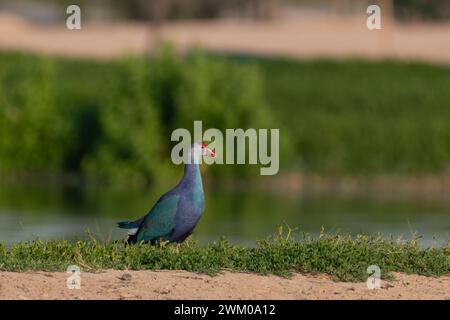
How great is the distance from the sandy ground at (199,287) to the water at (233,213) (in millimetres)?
7146

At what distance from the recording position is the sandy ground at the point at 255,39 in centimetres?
5872

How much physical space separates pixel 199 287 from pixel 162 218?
65.7 inches

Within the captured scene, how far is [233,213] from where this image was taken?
26719 mm

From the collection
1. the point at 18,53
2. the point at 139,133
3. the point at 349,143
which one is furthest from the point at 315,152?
the point at 18,53

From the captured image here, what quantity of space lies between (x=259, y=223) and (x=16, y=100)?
44.1 ft

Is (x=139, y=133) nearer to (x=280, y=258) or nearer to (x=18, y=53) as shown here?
(x=18, y=53)

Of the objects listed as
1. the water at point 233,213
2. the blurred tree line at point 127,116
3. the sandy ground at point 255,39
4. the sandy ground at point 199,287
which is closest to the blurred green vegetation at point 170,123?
the blurred tree line at point 127,116

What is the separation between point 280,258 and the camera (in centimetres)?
1214

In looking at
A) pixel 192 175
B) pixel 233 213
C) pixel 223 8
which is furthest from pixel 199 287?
pixel 223 8

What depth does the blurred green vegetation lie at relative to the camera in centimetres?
3475

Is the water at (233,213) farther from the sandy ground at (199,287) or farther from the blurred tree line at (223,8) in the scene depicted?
the blurred tree line at (223,8)

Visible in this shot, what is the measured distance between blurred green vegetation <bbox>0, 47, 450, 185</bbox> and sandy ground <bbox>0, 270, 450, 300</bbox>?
2226 centimetres

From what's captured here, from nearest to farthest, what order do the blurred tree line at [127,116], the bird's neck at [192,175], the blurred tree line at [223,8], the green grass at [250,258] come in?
the green grass at [250,258] < the bird's neck at [192,175] < the blurred tree line at [127,116] < the blurred tree line at [223,8]

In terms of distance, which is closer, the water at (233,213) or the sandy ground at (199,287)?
the sandy ground at (199,287)
